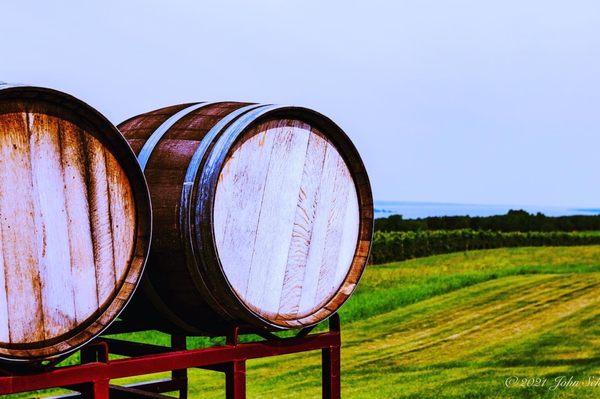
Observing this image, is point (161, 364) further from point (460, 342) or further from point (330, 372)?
point (460, 342)

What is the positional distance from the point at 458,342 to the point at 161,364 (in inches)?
530

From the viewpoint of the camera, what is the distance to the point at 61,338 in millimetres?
4594

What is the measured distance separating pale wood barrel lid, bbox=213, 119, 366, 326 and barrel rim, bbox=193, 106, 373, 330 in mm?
32

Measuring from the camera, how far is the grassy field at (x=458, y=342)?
13.4 meters

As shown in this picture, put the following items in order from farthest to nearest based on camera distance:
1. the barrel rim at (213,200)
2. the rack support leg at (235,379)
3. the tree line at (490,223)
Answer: the tree line at (490,223) < the rack support leg at (235,379) < the barrel rim at (213,200)

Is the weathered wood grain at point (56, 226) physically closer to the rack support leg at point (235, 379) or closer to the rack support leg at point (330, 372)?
the rack support leg at point (235, 379)

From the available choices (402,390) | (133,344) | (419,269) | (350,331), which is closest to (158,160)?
(133,344)

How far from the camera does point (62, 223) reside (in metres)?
4.57

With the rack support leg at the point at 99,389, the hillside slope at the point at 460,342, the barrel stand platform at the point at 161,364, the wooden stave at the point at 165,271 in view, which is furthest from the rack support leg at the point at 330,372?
the hillside slope at the point at 460,342

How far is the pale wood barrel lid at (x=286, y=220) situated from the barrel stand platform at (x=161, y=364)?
30 centimetres

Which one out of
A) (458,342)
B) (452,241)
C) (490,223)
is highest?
(490,223)

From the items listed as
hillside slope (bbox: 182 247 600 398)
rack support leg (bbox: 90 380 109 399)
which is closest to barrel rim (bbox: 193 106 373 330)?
rack support leg (bbox: 90 380 109 399)

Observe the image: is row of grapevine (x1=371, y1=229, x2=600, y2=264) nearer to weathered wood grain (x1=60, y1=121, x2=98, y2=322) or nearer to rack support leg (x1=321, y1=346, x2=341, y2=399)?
rack support leg (x1=321, y1=346, x2=341, y2=399)

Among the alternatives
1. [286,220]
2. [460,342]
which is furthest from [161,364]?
[460,342]
